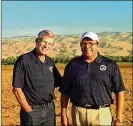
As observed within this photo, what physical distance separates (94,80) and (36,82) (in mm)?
893

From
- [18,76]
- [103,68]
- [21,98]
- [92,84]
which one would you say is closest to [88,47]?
[103,68]

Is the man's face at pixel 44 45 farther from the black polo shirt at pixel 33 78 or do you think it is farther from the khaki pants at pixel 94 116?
the khaki pants at pixel 94 116

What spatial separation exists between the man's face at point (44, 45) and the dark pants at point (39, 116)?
789 mm

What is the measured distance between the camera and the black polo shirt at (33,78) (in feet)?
16.4

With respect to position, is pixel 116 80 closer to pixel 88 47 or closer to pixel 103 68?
pixel 103 68

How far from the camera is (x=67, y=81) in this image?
4.79 meters

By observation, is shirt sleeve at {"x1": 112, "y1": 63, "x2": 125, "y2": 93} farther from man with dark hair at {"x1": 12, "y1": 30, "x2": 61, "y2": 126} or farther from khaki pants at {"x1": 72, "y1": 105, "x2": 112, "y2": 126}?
man with dark hair at {"x1": 12, "y1": 30, "x2": 61, "y2": 126}

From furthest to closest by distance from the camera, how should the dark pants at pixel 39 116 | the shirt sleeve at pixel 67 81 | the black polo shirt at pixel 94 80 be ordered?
the dark pants at pixel 39 116, the shirt sleeve at pixel 67 81, the black polo shirt at pixel 94 80

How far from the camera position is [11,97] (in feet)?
50.3

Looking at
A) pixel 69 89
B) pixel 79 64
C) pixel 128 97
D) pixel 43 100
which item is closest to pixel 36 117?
pixel 43 100

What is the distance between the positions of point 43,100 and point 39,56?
63 cm

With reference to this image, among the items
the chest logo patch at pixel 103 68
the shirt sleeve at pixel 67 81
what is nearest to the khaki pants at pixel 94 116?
the shirt sleeve at pixel 67 81

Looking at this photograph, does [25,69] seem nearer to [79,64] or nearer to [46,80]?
[46,80]

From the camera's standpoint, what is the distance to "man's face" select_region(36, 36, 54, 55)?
5.03 meters
